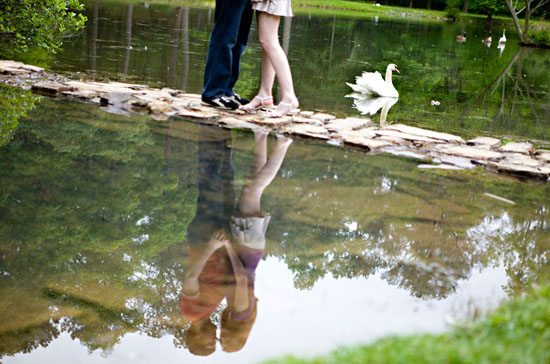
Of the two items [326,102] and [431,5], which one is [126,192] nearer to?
[326,102]

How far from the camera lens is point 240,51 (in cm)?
613

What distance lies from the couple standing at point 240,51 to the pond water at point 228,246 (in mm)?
905

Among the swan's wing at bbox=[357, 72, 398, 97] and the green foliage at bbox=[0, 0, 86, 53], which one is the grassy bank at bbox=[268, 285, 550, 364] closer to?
the green foliage at bbox=[0, 0, 86, 53]

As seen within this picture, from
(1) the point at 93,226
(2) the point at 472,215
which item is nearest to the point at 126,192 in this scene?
(1) the point at 93,226

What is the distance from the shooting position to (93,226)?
2926 millimetres

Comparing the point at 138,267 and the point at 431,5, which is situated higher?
the point at 431,5

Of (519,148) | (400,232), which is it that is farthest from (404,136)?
(400,232)

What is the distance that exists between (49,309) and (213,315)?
598mm

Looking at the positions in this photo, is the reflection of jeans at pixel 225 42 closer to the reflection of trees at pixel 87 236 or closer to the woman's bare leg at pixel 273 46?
the woman's bare leg at pixel 273 46

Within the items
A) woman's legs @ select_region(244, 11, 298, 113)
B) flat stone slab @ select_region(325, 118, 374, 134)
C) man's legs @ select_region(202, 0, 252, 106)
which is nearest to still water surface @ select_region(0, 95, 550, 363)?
flat stone slab @ select_region(325, 118, 374, 134)

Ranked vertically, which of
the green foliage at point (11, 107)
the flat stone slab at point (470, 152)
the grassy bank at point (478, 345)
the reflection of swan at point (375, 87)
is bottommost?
the grassy bank at point (478, 345)

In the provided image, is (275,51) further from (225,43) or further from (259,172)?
(259,172)

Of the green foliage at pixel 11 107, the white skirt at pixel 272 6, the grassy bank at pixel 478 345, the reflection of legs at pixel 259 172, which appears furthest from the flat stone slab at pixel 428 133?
the grassy bank at pixel 478 345

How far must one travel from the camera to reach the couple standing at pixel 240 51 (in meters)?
5.67
